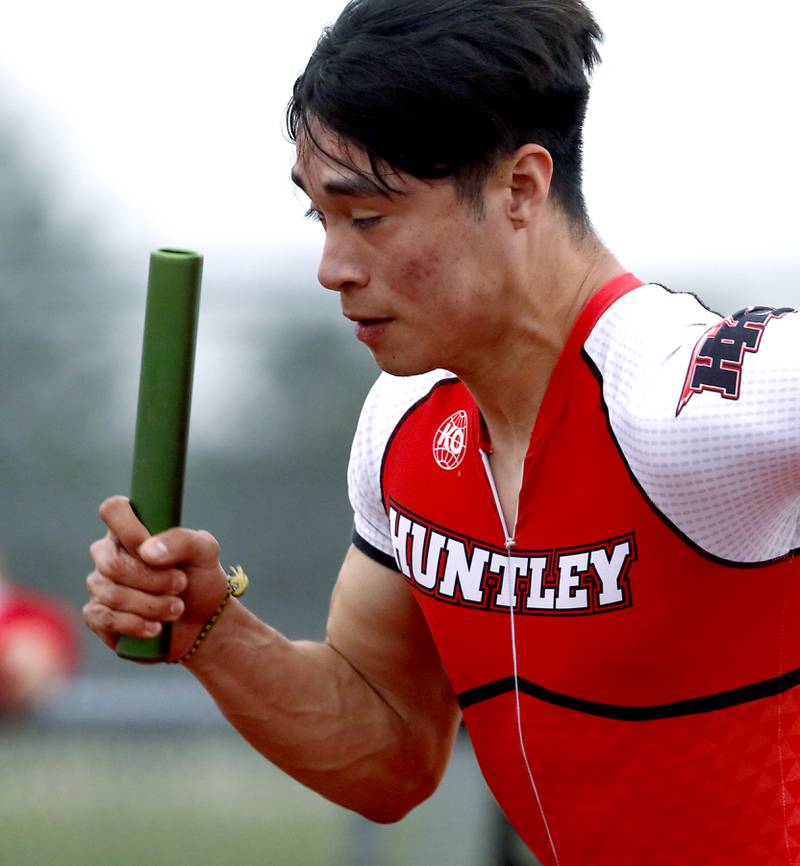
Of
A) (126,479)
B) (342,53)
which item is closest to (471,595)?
(342,53)

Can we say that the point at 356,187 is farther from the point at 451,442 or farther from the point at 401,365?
the point at 451,442

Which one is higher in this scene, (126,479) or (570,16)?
(570,16)

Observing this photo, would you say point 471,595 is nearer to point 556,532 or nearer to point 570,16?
point 556,532

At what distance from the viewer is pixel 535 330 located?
8.98 ft

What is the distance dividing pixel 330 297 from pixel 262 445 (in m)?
0.79

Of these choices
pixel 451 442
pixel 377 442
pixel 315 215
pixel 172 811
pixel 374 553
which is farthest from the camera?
pixel 172 811

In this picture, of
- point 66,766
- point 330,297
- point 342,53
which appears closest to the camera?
point 342,53

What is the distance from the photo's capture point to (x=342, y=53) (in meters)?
2.64

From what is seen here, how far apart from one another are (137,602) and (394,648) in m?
0.70

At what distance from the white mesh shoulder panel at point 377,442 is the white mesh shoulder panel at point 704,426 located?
0.50m

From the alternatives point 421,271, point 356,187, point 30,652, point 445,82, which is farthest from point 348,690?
point 30,652

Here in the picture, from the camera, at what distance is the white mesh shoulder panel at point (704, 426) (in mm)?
2359

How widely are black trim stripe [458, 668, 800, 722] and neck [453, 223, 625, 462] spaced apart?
1.39 feet

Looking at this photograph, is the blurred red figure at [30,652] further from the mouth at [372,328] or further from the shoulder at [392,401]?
the mouth at [372,328]
